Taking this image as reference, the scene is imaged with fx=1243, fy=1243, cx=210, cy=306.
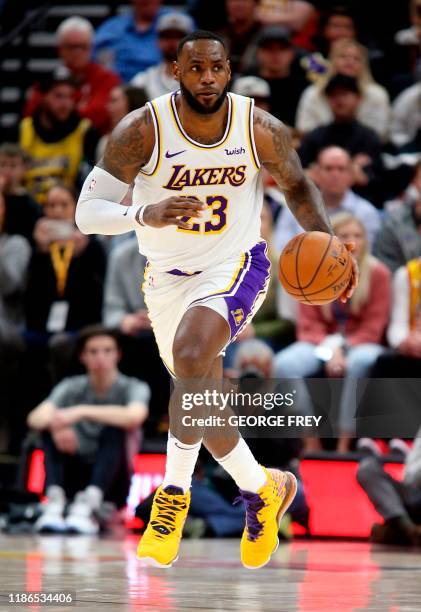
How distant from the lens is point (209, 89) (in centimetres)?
583

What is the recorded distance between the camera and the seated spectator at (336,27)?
41.4 feet

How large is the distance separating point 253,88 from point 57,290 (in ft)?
8.69

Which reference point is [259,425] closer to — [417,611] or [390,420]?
[390,420]

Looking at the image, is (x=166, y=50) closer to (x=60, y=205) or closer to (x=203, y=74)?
(x=60, y=205)

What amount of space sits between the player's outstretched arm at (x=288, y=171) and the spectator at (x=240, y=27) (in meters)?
7.15

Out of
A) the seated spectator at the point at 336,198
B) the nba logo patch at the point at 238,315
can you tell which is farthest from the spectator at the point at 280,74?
the nba logo patch at the point at 238,315

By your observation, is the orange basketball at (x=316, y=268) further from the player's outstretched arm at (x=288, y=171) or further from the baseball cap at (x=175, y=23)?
the baseball cap at (x=175, y=23)

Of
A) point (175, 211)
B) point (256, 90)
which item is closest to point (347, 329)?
point (256, 90)

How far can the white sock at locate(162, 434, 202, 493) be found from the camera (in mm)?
5859

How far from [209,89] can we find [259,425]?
173cm

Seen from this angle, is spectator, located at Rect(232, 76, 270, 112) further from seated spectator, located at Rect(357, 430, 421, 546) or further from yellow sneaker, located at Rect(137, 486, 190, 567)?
yellow sneaker, located at Rect(137, 486, 190, 567)

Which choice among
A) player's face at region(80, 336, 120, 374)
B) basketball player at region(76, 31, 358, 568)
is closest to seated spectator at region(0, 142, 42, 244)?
player's face at region(80, 336, 120, 374)

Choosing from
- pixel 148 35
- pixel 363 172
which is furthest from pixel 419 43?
pixel 148 35

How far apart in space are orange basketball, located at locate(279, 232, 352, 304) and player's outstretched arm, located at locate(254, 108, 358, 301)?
219 mm
